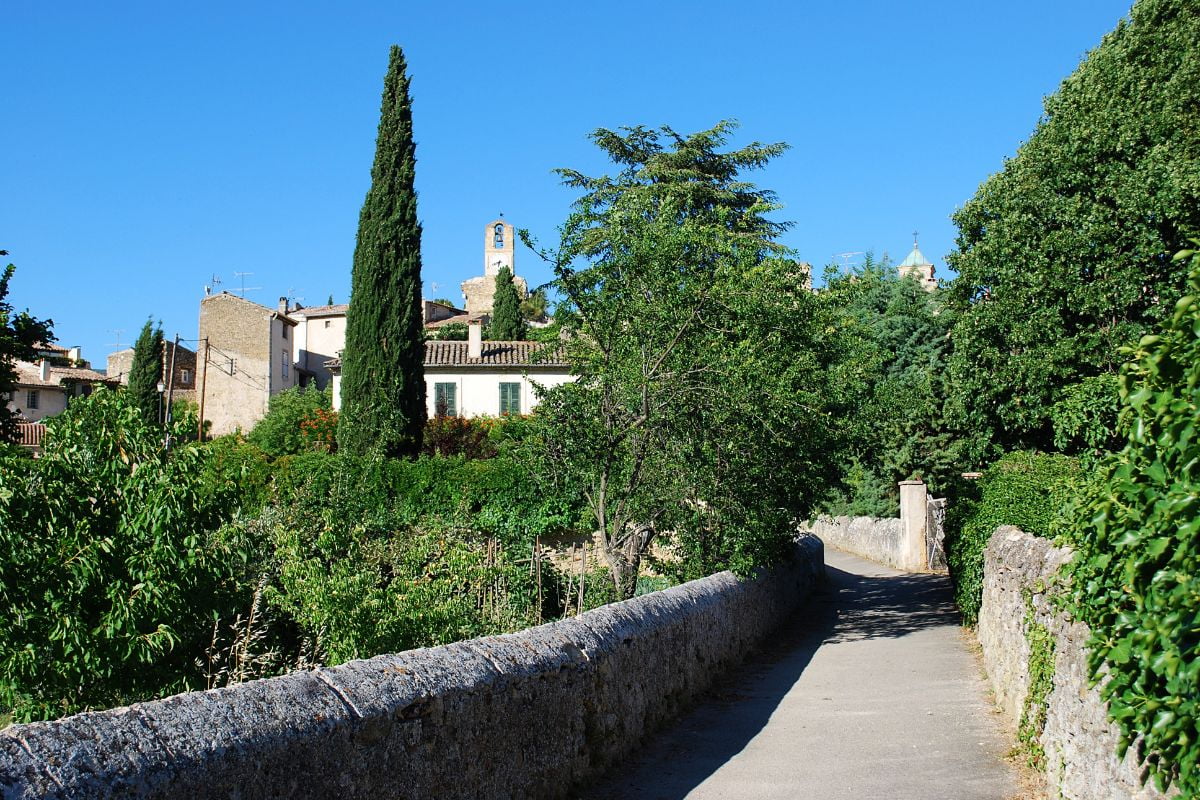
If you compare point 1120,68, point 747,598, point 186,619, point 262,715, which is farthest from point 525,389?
point 262,715

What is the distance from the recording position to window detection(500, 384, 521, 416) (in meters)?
44.6

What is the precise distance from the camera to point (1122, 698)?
3.79 metres

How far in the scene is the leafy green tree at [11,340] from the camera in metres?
15.4

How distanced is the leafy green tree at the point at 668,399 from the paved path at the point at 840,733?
1961 mm

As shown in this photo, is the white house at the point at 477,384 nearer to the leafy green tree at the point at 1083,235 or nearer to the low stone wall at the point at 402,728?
the leafy green tree at the point at 1083,235

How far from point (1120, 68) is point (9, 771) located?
21.9 m

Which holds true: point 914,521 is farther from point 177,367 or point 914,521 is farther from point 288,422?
point 177,367

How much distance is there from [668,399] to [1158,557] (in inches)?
357

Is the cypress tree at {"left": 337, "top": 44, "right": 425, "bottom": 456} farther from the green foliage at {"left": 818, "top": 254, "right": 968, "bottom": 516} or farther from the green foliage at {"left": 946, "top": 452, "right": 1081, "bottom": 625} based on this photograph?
the green foliage at {"left": 946, "top": 452, "right": 1081, "bottom": 625}

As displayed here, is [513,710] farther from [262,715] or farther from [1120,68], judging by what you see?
[1120,68]

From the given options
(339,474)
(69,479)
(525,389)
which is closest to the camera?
(69,479)

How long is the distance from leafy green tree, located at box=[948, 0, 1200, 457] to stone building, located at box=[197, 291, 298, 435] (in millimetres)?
45272

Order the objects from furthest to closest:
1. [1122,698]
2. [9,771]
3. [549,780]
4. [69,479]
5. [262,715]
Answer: [69,479]
[549,780]
[262,715]
[1122,698]
[9,771]

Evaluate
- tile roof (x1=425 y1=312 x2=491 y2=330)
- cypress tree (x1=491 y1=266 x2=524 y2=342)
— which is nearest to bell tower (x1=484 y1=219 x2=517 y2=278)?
tile roof (x1=425 y1=312 x2=491 y2=330)
